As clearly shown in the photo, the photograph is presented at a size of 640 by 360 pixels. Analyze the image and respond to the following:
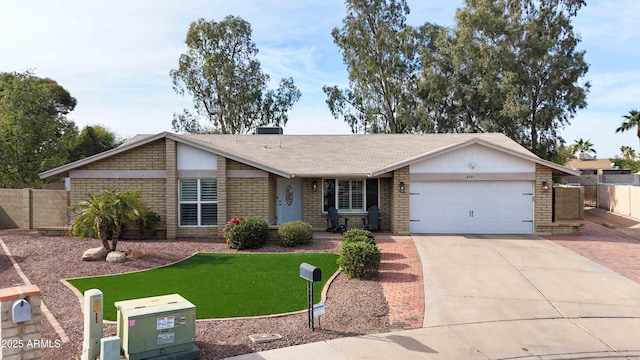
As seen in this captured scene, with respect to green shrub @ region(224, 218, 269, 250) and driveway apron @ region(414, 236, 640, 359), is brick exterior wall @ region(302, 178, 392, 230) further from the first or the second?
driveway apron @ region(414, 236, 640, 359)

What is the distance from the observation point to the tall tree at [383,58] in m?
36.2

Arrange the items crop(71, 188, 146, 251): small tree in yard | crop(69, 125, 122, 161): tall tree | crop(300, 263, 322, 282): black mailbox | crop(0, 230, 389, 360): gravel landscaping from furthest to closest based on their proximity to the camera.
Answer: crop(69, 125, 122, 161): tall tree < crop(71, 188, 146, 251): small tree in yard < crop(300, 263, 322, 282): black mailbox < crop(0, 230, 389, 360): gravel landscaping

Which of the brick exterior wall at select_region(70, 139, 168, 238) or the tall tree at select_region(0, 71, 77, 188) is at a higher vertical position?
the tall tree at select_region(0, 71, 77, 188)

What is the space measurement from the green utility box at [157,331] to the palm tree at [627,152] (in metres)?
82.9

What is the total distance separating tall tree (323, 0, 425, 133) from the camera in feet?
119

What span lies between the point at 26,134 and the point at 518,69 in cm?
2995

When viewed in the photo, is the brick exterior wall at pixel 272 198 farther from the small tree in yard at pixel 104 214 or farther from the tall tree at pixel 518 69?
the tall tree at pixel 518 69

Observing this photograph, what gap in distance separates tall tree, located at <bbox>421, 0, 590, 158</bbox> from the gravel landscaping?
21.4 meters

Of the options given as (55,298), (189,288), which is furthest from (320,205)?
(55,298)

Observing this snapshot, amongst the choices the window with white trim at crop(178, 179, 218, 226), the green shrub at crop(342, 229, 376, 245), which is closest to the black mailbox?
the green shrub at crop(342, 229, 376, 245)

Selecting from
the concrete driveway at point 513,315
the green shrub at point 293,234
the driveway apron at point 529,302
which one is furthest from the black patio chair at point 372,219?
the concrete driveway at point 513,315

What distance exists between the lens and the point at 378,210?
780 inches

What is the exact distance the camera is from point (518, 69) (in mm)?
32781

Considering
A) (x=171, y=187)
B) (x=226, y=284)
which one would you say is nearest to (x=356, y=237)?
(x=226, y=284)
